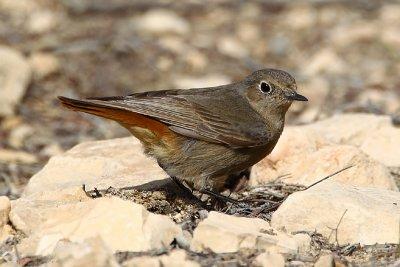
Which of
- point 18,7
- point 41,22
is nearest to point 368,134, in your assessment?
point 41,22

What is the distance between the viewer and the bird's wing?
5855mm

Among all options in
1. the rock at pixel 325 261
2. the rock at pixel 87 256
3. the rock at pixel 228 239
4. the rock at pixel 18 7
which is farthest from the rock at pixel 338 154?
the rock at pixel 18 7

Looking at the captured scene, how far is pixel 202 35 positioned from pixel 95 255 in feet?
27.2

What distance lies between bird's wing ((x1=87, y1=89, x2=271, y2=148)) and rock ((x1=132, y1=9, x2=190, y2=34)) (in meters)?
5.12

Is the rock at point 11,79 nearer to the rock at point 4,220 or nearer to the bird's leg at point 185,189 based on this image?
the bird's leg at point 185,189

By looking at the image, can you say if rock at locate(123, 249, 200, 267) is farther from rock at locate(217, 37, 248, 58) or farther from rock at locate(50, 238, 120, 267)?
rock at locate(217, 37, 248, 58)

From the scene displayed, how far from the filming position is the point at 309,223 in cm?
496

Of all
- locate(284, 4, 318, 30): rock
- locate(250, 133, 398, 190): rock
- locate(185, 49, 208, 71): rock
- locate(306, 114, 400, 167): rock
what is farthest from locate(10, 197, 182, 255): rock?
locate(284, 4, 318, 30): rock

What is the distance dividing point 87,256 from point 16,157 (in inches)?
174

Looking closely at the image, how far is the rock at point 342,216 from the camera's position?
4859 mm

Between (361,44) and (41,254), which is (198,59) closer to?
(361,44)

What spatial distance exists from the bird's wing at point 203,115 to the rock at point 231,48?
16.0 feet

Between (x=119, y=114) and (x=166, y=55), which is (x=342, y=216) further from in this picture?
(x=166, y=55)

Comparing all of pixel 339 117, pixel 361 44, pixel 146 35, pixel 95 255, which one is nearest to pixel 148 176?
pixel 339 117
